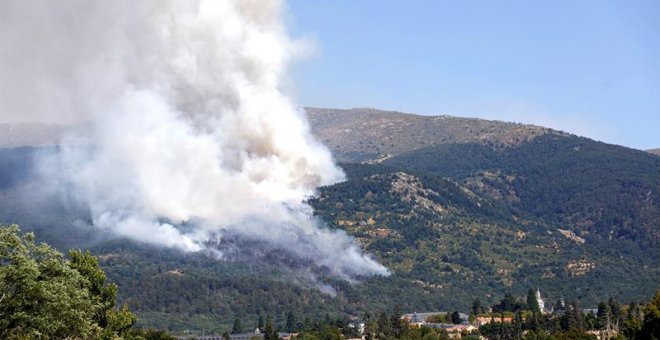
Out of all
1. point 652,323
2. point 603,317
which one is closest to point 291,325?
point 603,317

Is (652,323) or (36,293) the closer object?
(36,293)

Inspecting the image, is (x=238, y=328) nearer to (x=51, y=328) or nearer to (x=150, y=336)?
(x=150, y=336)

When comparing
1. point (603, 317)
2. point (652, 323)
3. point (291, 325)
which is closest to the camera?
point (652, 323)

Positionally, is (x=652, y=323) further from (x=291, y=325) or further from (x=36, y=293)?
(x=291, y=325)

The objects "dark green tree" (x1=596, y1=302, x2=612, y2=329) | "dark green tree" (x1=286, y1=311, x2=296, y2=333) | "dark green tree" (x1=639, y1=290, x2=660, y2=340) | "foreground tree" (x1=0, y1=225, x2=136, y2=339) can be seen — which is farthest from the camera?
"dark green tree" (x1=286, y1=311, x2=296, y2=333)

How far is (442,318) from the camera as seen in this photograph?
194000 mm

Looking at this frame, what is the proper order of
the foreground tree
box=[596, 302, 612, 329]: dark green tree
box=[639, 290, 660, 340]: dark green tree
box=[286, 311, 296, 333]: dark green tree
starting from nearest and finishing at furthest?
the foreground tree < box=[639, 290, 660, 340]: dark green tree < box=[596, 302, 612, 329]: dark green tree < box=[286, 311, 296, 333]: dark green tree

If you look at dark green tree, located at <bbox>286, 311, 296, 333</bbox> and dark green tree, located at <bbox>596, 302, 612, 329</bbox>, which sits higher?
dark green tree, located at <bbox>286, 311, 296, 333</bbox>

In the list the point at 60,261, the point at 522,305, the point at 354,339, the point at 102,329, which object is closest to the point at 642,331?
the point at 102,329

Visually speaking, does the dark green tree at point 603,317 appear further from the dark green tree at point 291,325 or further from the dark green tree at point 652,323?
the dark green tree at point 652,323

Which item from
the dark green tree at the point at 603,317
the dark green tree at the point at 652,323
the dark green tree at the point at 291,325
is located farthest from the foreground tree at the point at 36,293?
the dark green tree at the point at 291,325

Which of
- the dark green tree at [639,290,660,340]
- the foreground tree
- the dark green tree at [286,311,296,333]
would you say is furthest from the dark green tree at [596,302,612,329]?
the foreground tree

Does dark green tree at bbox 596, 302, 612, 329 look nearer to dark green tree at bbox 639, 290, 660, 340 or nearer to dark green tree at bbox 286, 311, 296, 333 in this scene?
dark green tree at bbox 286, 311, 296, 333

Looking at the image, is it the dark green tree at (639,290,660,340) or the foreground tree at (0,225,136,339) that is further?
the dark green tree at (639,290,660,340)
